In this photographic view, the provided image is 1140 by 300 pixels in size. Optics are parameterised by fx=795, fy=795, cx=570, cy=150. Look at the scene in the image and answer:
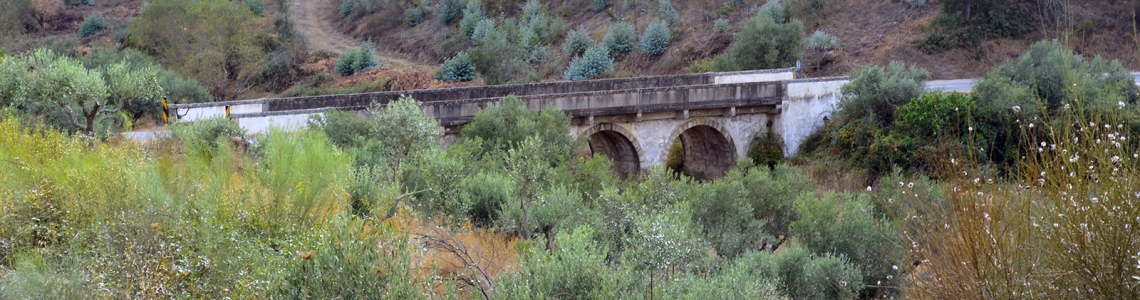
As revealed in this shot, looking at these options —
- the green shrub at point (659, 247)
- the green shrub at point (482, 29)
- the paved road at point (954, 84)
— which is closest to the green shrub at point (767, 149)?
the paved road at point (954, 84)

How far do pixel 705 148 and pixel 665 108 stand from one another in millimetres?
3070

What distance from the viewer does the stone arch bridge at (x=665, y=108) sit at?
18.5 metres

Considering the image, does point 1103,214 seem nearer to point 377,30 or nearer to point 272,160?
point 272,160

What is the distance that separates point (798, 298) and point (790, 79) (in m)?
13.8

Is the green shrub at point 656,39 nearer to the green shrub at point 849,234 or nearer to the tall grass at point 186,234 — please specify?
the green shrub at point 849,234

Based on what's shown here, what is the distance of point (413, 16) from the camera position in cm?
4594

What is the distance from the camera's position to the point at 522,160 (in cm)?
1062

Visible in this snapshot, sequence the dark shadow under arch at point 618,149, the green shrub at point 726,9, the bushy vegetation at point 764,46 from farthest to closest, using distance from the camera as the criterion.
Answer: the green shrub at point 726,9
the bushy vegetation at point 764,46
the dark shadow under arch at point 618,149

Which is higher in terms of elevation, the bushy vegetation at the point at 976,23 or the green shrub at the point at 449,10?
the green shrub at the point at 449,10

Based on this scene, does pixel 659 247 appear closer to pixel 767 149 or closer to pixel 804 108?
pixel 767 149

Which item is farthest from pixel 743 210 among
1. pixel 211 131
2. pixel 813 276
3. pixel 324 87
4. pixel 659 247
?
pixel 324 87

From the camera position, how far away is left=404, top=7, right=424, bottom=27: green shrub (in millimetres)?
45812

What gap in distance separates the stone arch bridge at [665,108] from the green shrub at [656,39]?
38.1 feet

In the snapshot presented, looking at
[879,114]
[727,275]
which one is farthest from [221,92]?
[727,275]
